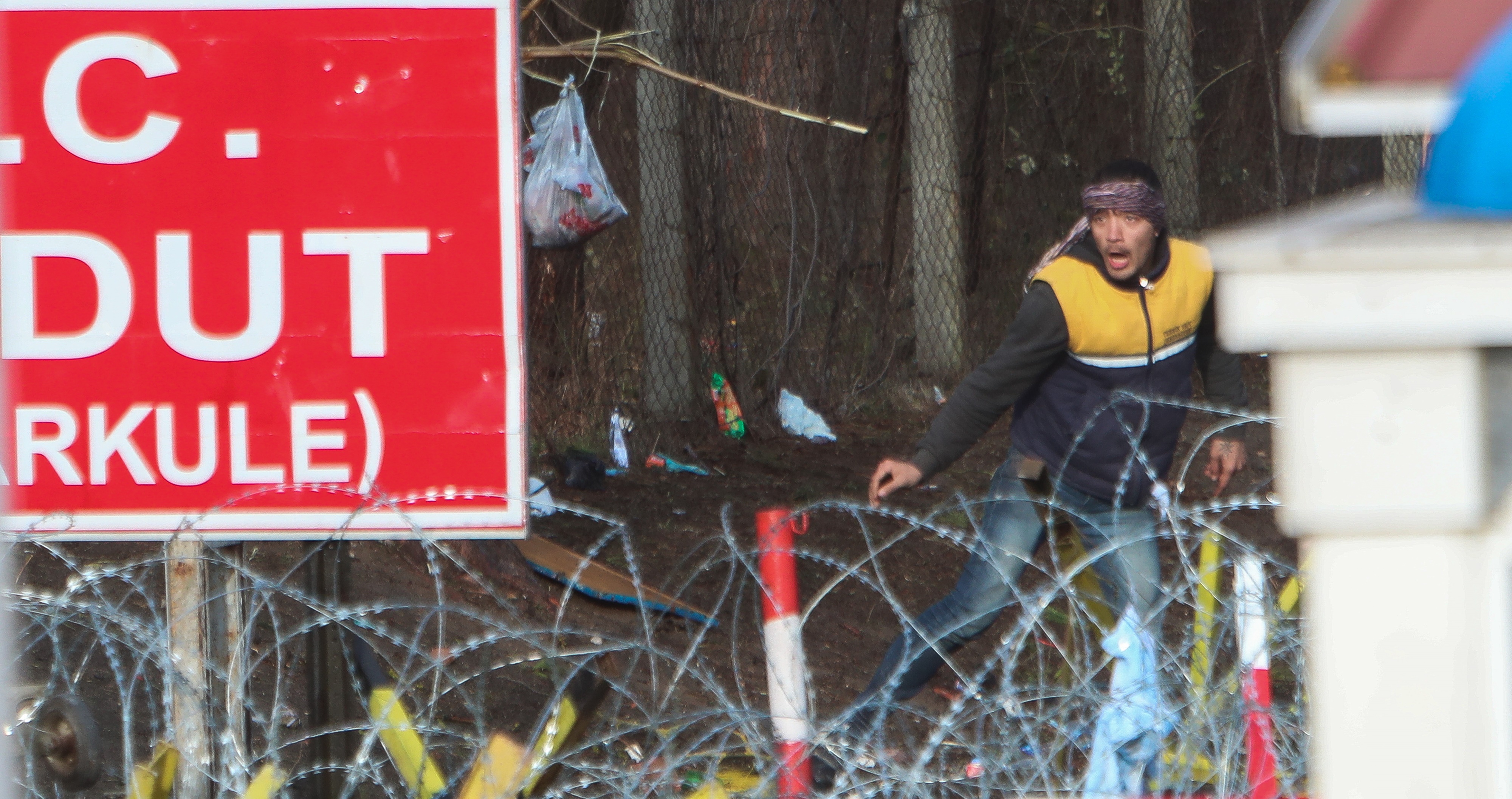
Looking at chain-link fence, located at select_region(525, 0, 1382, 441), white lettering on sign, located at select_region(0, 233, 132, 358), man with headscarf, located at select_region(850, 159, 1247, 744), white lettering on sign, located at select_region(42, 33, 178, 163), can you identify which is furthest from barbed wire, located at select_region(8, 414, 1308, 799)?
chain-link fence, located at select_region(525, 0, 1382, 441)

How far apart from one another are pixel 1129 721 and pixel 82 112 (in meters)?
2.55

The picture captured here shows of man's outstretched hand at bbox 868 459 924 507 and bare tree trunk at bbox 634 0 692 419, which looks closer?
man's outstretched hand at bbox 868 459 924 507

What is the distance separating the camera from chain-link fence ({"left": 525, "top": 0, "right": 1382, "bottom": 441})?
29.5 ft

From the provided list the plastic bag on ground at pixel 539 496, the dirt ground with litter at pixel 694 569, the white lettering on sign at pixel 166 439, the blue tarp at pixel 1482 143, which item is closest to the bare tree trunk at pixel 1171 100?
the dirt ground with litter at pixel 694 569

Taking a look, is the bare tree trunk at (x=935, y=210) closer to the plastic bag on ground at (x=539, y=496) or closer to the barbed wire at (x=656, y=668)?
the barbed wire at (x=656, y=668)

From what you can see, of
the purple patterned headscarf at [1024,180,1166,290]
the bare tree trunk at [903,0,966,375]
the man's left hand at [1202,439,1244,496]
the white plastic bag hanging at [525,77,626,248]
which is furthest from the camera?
the bare tree trunk at [903,0,966,375]

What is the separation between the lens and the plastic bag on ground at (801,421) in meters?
9.75

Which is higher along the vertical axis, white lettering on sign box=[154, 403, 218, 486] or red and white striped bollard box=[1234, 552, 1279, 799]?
white lettering on sign box=[154, 403, 218, 486]

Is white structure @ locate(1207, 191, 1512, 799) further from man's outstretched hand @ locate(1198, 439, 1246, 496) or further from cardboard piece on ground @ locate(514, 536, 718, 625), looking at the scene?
cardboard piece on ground @ locate(514, 536, 718, 625)

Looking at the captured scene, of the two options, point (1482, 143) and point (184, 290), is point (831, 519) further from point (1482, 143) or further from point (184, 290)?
point (1482, 143)

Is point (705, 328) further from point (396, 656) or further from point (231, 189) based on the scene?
point (231, 189)

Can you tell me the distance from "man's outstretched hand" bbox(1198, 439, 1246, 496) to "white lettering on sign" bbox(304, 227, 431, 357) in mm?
2299

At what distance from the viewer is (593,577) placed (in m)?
6.09

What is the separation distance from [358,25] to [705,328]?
6.09 m
